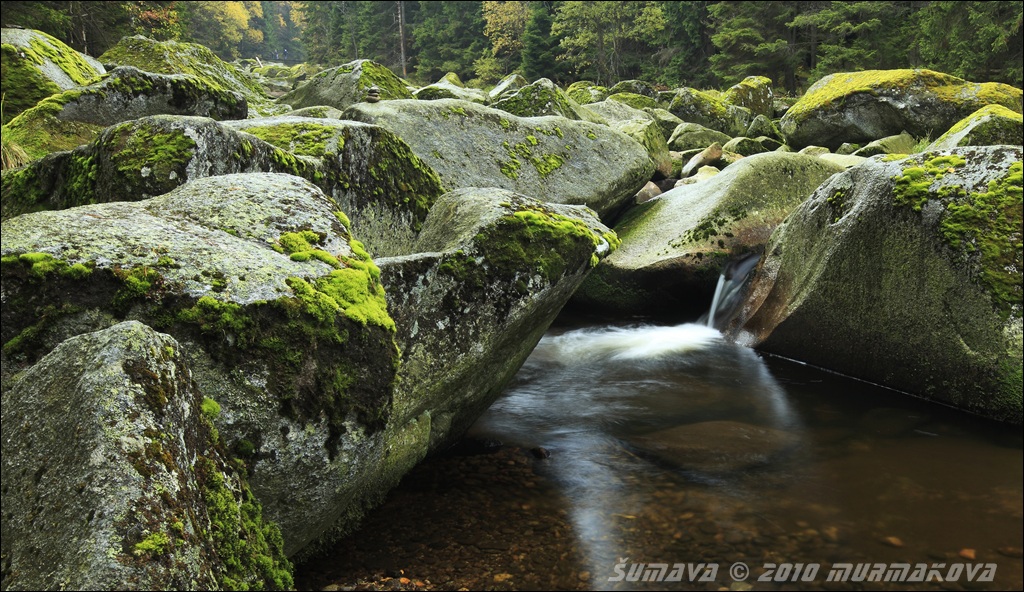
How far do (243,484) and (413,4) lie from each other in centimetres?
8147

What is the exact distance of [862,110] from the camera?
20.9 metres

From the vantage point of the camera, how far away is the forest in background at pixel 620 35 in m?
30.0

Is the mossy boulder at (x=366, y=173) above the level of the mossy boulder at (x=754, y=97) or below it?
below

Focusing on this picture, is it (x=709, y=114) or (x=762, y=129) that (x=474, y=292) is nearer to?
(x=762, y=129)

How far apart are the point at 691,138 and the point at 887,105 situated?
19.3ft

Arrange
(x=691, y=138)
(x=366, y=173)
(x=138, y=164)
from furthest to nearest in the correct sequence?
(x=691, y=138) → (x=366, y=173) → (x=138, y=164)

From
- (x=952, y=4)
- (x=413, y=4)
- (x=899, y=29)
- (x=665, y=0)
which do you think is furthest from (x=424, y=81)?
(x=952, y=4)

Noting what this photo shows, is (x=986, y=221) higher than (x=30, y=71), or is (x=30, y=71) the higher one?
(x=30, y=71)

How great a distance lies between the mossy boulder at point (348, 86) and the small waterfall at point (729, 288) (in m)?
8.85

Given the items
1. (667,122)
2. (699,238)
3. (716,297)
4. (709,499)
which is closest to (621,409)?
(709,499)

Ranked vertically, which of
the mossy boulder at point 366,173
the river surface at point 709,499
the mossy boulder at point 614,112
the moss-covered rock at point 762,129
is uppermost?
the mossy boulder at point 614,112

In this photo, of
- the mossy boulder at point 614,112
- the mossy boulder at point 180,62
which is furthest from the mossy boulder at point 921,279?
the mossy boulder at point 180,62

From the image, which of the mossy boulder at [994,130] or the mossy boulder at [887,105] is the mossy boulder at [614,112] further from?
the mossy boulder at [994,130]

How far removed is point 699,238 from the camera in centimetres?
1090
